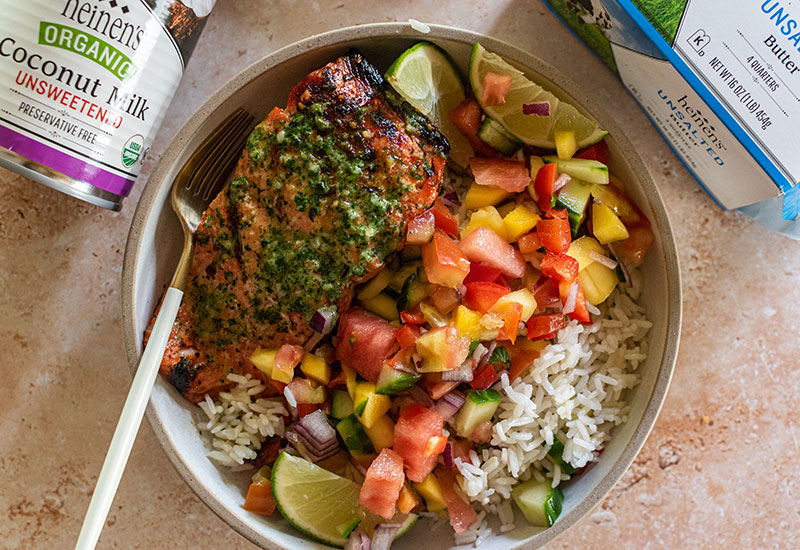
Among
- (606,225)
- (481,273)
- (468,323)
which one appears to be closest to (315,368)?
(468,323)

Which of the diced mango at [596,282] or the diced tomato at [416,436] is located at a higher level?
the diced mango at [596,282]

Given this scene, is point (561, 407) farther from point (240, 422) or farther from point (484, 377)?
point (240, 422)

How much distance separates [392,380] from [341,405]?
0.90 feet

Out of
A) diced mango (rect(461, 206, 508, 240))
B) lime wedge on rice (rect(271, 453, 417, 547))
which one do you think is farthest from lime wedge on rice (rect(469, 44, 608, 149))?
lime wedge on rice (rect(271, 453, 417, 547))

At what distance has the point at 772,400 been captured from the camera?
296 centimetres

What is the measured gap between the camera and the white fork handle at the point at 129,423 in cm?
224

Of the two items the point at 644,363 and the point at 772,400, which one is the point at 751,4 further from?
the point at 772,400

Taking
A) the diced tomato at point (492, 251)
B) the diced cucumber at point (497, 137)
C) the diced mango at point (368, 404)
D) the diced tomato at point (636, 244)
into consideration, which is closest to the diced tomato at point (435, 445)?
the diced mango at point (368, 404)

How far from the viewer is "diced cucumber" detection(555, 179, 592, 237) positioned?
2.51 metres

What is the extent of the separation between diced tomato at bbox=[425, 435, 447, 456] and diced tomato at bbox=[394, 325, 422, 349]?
0.34 meters

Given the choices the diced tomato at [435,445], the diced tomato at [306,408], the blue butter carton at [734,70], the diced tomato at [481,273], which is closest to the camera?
the blue butter carton at [734,70]

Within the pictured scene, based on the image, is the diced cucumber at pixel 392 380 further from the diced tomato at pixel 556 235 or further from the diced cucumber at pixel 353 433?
the diced tomato at pixel 556 235

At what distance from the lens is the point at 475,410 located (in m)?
2.45

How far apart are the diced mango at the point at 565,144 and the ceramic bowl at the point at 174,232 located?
0.40 ft
